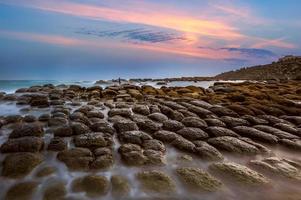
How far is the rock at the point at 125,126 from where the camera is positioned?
10055mm

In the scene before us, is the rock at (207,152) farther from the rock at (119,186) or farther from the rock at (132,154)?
the rock at (119,186)

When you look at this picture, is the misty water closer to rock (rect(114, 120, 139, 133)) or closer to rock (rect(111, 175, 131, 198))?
rock (rect(111, 175, 131, 198))

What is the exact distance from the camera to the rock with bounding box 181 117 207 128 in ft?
34.4

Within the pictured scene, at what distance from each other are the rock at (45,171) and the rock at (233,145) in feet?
14.3

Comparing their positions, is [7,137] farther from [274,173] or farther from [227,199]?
[274,173]

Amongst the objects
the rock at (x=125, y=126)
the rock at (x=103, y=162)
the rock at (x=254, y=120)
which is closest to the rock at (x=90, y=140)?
the rock at (x=103, y=162)

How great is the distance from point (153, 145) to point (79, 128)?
8.10ft

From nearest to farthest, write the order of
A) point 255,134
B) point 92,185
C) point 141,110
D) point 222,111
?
point 92,185
point 255,134
point 222,111
point 141,110

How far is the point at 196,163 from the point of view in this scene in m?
7.98

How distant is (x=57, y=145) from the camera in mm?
8617

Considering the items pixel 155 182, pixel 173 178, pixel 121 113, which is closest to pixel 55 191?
pixel 155 182

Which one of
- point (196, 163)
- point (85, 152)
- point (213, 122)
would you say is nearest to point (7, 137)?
point (85, 152)

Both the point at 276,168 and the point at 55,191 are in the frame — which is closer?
the point at 55,191

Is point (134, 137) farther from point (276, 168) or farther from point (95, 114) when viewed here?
point (276, 168)
